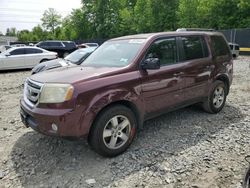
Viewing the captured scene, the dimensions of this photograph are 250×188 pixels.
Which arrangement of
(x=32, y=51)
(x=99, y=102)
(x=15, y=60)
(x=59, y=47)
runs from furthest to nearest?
(x=59, y=47), (x=32, y=51), (x=15, y=60), (x=99, y=102)

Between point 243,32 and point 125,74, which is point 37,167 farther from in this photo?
point 243,32

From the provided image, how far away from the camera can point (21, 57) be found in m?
14.1

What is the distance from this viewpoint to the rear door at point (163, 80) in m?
4.14

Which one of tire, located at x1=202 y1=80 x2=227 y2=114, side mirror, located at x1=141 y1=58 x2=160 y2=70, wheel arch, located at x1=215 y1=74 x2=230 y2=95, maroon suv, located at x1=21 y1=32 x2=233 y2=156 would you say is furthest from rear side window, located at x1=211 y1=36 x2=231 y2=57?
side mirror, located at x1=141 y1=58 x2=160 y2=70

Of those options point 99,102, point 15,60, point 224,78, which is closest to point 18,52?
point 15,60

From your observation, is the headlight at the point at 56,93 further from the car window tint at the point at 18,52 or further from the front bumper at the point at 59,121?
the car window tint at the point at 18,52

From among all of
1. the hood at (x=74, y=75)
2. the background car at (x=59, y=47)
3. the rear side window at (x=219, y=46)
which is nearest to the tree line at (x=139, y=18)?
the background car at (x=59, y=47)

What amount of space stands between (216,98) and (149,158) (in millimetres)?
2563

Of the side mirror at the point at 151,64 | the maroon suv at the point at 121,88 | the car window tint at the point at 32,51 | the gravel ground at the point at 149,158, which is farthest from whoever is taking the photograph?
the car window tint at the point at 32,51

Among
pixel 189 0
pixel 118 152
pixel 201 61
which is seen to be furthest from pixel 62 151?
pixel 189 0

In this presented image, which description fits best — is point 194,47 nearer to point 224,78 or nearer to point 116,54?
point 224,78

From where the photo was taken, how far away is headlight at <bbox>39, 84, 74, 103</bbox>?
340cm

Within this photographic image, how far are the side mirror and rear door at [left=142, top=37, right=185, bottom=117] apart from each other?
0.34 feet

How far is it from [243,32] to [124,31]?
28.2 metres
